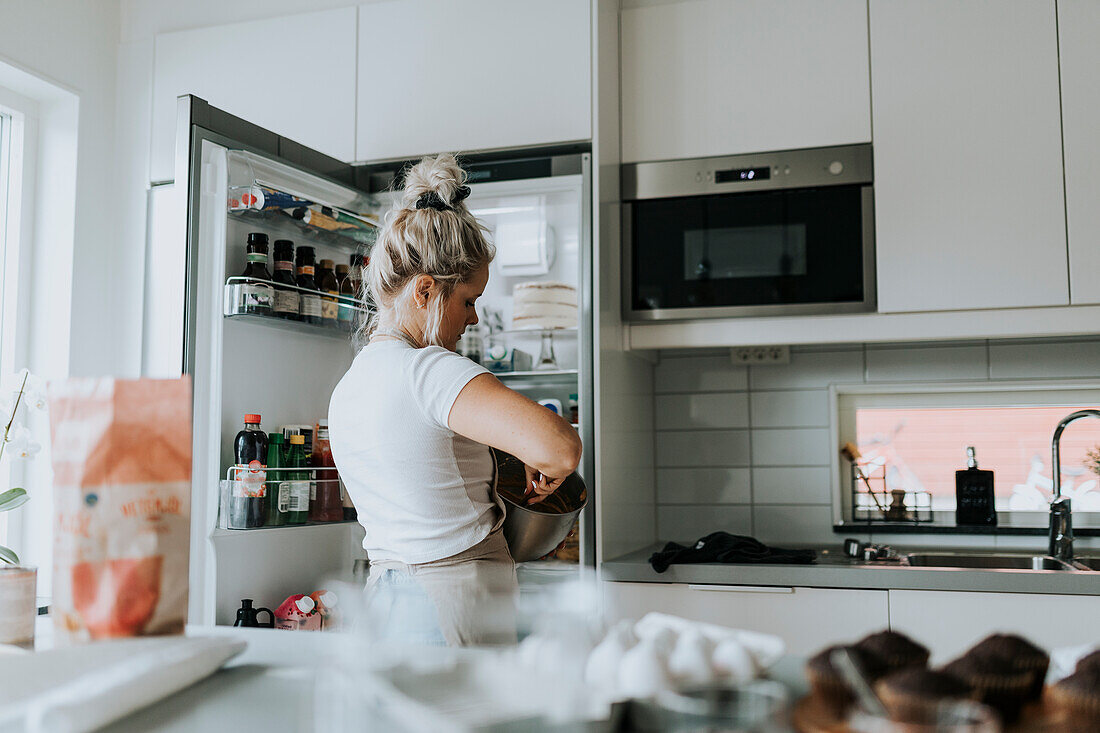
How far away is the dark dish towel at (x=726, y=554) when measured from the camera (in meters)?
2.03

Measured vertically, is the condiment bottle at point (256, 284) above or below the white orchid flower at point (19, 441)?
above

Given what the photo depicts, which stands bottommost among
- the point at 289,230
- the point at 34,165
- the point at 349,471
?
the point at 349,471

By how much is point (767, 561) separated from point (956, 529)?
650 millimetres

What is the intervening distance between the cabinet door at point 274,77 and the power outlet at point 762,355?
1.16 metres

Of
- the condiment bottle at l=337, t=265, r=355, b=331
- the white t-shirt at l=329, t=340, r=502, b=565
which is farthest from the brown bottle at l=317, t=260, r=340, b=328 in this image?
the white t-shirt at l=329, t=340, r=502, b=565

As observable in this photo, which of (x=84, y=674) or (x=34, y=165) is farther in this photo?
(x=34, y=165)

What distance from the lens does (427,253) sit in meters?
1.49

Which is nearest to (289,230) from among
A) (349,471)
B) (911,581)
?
(349,471)

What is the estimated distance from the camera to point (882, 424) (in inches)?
97.7

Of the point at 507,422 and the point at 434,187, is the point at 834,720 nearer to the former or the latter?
the point at 507,422

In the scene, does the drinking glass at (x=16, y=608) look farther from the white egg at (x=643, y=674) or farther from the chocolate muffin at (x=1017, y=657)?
the chocolate muffin at (x=1017, y=657)

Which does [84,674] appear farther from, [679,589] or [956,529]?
[956,529]

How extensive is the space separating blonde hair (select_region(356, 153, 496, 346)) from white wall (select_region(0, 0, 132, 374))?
1237mm

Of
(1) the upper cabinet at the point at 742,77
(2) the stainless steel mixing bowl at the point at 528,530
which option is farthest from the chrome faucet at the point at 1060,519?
(2) the stainless steel mixing bowl at the point at 528,530
